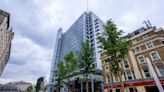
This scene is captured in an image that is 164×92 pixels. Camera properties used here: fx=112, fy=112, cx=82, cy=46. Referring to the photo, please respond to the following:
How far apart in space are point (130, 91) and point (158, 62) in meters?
8.61

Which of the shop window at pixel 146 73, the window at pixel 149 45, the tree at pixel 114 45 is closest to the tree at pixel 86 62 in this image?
the tree at pixel 114 45

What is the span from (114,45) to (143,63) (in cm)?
1041

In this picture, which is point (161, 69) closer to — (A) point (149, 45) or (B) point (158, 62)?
(B) point (158, 62)

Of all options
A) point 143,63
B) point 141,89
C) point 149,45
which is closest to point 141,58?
point 143,63

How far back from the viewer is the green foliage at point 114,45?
62.8 ft

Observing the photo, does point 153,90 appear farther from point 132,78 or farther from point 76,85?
point 76,85

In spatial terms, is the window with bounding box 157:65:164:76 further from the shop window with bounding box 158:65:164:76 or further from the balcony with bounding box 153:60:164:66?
the balcony with bounding box 153:60:164:66

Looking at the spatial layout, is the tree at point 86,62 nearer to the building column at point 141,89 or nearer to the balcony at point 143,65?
the building column at point 141,89

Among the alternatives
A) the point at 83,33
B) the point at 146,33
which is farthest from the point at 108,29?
the point at 83,33

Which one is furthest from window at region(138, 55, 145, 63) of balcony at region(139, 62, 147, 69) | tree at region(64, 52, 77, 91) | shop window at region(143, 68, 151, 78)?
tree at region(64, 52, 77, 91)

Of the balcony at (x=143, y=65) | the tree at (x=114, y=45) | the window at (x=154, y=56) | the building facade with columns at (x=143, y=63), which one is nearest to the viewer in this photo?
the tree at (x=114, y=45)

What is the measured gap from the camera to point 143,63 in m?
24.9

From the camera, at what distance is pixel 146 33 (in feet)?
87.6

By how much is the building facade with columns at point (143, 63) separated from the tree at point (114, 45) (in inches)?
211
